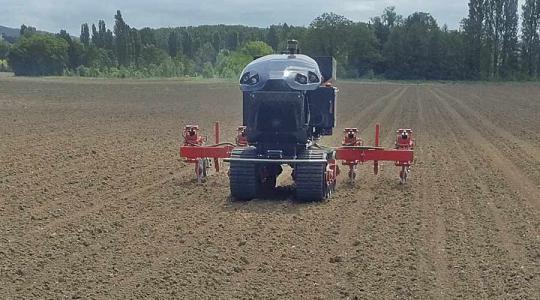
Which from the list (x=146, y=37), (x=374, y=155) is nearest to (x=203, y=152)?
(x=374, y=155)

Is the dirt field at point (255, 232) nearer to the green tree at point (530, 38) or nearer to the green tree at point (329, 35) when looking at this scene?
the green tree at point (329, 35)

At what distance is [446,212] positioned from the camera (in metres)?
9.52

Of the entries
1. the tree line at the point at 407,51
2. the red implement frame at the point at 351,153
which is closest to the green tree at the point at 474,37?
the tree line at the point at 407,51

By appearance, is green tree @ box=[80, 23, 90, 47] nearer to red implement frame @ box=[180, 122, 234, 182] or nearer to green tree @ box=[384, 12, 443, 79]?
green tree @ box=[384, 12, 443, 79]

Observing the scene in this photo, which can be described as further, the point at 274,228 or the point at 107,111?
the point at 107,111

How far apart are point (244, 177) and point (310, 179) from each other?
37.8 inches

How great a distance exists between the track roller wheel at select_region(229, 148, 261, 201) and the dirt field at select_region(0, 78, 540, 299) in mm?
285

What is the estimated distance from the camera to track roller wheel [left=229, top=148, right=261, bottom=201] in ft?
32.6

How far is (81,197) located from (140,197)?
87cm

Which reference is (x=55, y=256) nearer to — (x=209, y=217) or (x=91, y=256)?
(x=91, y=256)

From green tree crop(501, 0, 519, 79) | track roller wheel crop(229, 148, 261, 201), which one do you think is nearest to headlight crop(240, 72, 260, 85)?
track roller wheel crop(229, 148, 261, 201)

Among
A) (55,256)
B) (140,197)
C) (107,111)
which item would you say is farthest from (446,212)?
(107,111)

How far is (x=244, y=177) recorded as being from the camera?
9969 mm

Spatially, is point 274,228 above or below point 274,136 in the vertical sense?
below
